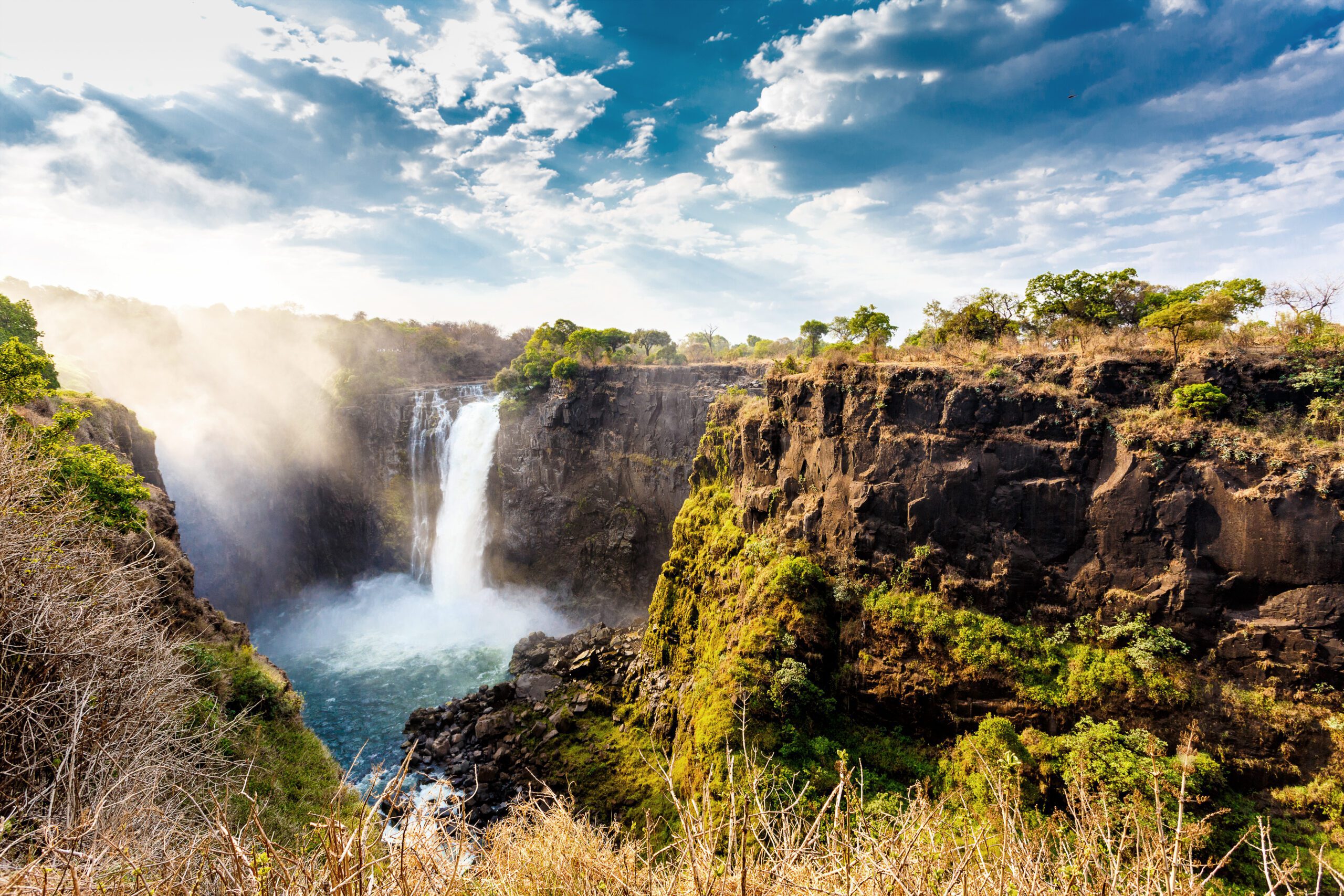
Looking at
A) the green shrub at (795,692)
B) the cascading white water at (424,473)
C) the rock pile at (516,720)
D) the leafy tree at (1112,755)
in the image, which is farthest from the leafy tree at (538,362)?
the leafy tree at (1112,755)

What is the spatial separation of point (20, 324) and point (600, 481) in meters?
27.2

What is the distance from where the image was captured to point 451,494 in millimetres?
37375

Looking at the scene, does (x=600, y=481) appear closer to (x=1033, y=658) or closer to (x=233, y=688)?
(x=233, y=688)

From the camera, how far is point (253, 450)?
38656 mm

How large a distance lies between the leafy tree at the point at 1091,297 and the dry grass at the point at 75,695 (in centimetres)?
2326

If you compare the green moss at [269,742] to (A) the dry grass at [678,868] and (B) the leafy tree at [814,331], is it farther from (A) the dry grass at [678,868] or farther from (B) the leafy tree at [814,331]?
(B) the leafy tree at [814,331]

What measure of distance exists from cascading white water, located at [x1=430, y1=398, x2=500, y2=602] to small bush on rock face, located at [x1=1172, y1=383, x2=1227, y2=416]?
34.8 meters

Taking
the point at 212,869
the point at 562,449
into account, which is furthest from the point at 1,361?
the point at 562,449

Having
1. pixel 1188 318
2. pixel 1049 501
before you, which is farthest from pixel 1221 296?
pixel 1049 501

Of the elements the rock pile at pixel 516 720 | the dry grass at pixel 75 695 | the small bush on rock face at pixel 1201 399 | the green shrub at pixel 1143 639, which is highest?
the small bush on rock face at pixel 1201 399

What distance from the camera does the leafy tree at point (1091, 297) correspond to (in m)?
17.7

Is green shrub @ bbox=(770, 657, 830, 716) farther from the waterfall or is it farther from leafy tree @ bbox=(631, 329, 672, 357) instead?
leafy tree @ bbox=(631, 329, 672, 357)

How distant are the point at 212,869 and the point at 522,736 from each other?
1852 centimetres

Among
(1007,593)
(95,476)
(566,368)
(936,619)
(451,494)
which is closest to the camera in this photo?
(95,476)
